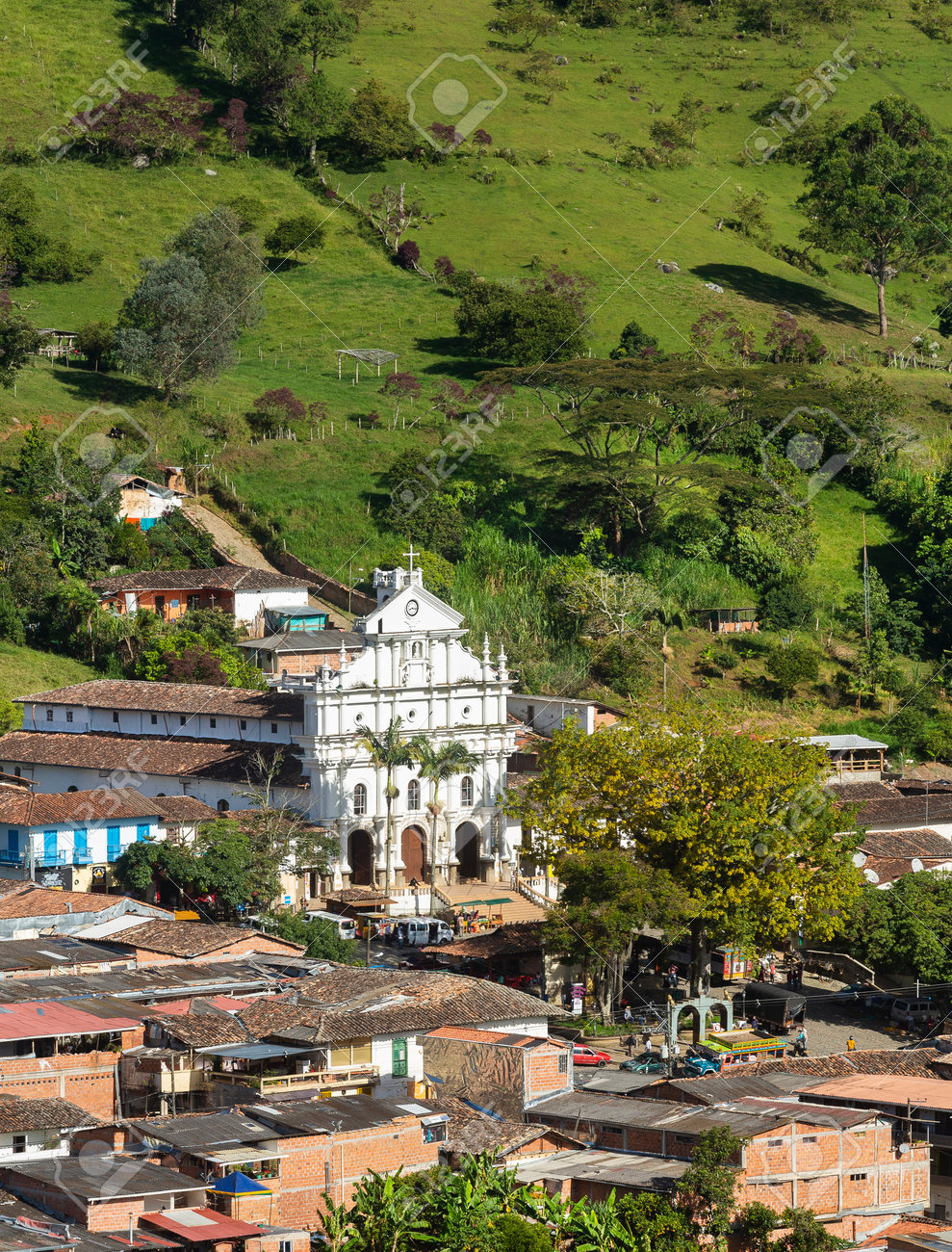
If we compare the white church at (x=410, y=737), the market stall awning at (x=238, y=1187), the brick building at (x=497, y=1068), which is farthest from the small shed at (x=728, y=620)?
the market stall awning at (x=238, y=1187)

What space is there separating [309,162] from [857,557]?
5428 centimetres

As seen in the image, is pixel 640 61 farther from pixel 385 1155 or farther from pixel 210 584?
pixel 385 1155

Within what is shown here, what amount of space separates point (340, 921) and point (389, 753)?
288 inches

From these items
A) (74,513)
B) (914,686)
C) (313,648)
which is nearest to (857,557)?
(914,686)

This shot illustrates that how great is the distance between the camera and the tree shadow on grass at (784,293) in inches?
4850

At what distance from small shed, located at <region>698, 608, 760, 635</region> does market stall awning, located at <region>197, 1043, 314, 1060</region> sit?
179 ft

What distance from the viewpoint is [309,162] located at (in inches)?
5212

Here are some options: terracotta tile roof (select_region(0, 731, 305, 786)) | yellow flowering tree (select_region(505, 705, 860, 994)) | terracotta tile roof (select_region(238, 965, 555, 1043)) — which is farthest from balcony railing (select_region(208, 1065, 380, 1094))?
terracotta tile roof (select_region(0, 731, 305, 786))

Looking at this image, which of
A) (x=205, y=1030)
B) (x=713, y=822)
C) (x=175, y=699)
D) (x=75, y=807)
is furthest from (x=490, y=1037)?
(x=175, y=699)

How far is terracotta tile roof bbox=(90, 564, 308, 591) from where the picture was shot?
81.8 metres

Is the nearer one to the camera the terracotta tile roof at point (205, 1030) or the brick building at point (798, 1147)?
the brick building at point (798, 1147)

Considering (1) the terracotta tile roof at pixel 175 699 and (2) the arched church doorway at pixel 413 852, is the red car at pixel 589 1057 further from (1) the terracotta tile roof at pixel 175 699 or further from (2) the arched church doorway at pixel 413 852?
(1) the terracotta tile roof at pixel 175 699

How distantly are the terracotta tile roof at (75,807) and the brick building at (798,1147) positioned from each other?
2671 centimetres

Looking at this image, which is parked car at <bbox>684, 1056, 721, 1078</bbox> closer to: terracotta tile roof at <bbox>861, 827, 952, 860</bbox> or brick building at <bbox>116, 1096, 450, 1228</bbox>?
brick building at <bbox>116, 1096, 450, 1228</bbox>
